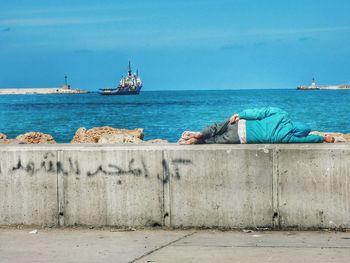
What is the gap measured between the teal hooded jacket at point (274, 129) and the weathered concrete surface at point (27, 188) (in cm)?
204

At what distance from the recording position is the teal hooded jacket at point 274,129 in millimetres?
8234

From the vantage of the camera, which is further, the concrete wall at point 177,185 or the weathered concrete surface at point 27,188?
the weathered concrete surface at point 27,188

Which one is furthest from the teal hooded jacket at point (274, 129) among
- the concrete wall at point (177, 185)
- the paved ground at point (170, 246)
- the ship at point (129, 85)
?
the ship at point (129, 85)

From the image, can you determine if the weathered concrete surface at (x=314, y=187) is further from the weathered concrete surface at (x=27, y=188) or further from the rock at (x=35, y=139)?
the rock at (x=35, y=139)

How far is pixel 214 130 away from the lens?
8430 mm

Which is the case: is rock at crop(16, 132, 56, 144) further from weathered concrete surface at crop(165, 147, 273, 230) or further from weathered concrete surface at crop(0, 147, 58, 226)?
weathered concrete surface at crop(165, 147, 273, 230)

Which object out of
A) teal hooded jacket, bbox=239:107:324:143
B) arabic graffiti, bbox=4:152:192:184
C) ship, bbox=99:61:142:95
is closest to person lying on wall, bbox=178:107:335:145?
teal hooded jacket, bbox=239:107:324:143

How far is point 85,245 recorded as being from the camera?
7.59 meters

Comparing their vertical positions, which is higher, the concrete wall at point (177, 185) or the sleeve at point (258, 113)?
the sleeve at point (258, 113)

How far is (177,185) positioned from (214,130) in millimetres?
695

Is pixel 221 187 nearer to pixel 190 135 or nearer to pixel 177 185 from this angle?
pixel 177 185

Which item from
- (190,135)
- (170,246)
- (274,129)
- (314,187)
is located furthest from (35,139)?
(170,246)

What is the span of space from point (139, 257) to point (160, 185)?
137 centimetres

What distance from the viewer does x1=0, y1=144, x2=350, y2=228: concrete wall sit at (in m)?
8.02
